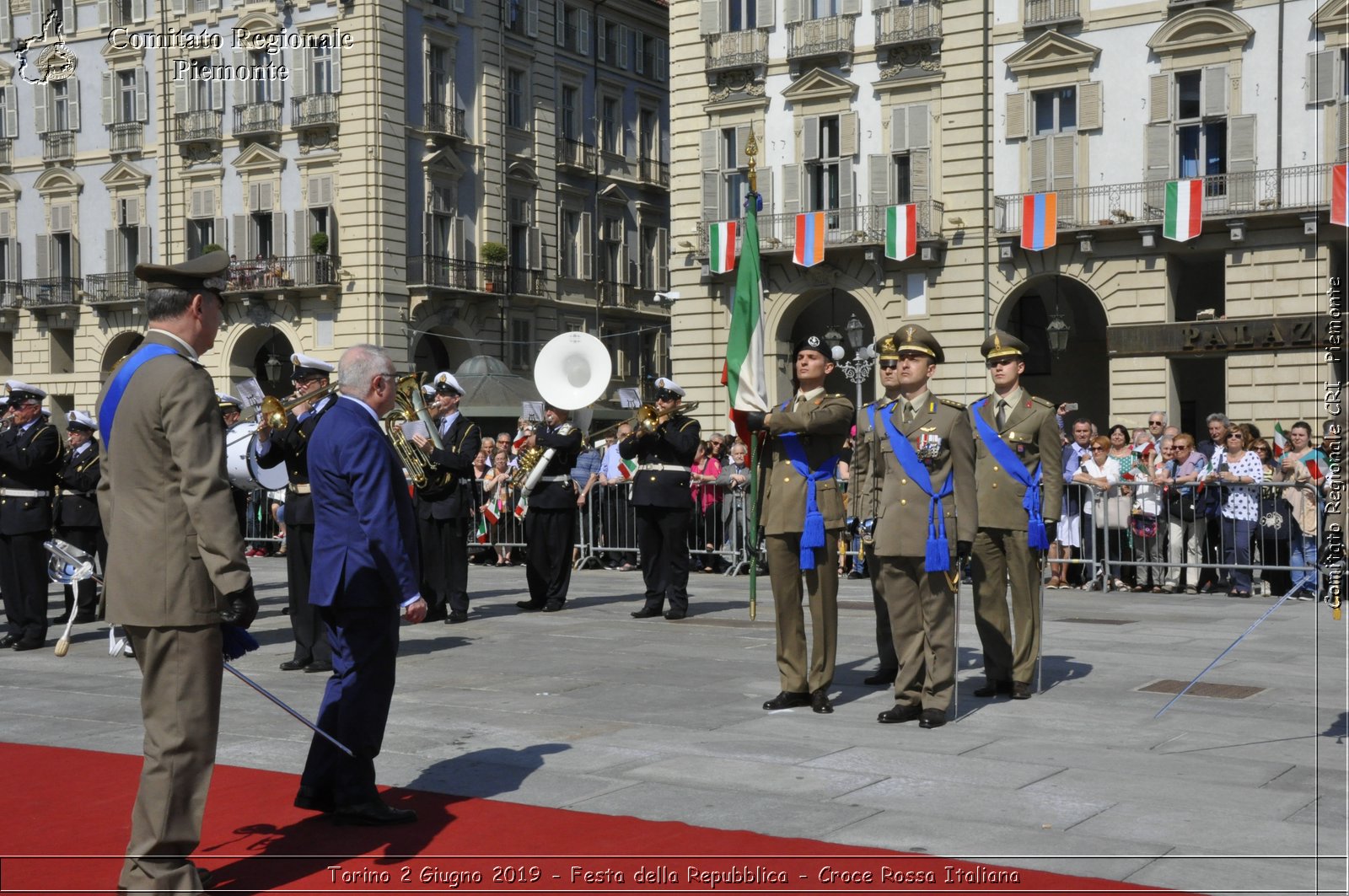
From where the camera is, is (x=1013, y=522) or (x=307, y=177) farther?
(x=307, y=177)

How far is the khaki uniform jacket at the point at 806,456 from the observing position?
8.99m

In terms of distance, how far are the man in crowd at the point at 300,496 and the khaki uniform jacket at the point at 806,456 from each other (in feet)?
11.2

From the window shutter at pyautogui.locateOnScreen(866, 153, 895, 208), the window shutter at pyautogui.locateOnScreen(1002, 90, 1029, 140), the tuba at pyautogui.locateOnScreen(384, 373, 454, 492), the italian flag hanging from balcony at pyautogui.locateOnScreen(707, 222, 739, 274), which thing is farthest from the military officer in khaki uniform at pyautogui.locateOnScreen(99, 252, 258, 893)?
the italian flag hanging from balcony at pyautogui.locateOnScreen(707, 222, 739, 274)

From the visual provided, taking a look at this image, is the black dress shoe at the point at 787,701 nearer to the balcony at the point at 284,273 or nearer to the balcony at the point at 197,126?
the balcony at the point at 284,273

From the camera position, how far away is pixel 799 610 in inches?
363

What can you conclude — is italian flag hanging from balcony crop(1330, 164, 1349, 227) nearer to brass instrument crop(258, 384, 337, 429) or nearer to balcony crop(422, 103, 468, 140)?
brass instrument crop(258, 384, 337, 429)

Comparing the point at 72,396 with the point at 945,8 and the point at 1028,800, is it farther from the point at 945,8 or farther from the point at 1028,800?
the point at 1028,800

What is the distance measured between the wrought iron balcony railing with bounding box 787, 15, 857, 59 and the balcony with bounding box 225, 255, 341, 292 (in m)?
13.9

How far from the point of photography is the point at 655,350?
171 ft

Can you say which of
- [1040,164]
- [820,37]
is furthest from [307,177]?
[1040,164]

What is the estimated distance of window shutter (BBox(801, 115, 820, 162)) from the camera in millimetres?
34438

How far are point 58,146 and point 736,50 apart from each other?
21906 mm

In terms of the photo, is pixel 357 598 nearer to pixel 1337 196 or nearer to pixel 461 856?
pixel 461 856

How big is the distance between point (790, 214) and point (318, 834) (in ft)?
97.4
